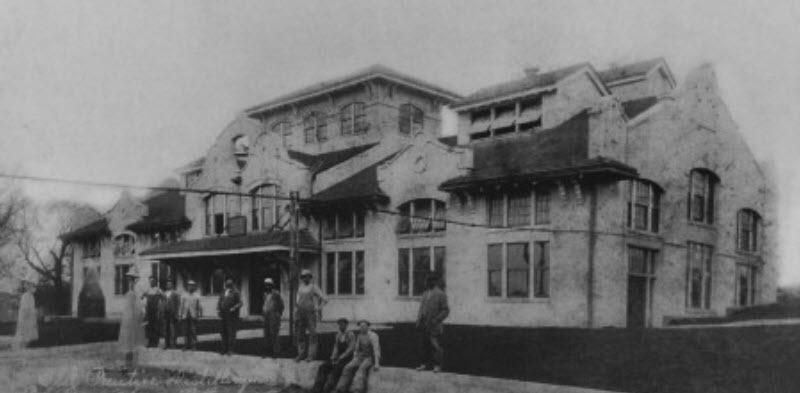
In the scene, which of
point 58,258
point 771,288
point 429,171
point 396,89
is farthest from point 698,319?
point 58,258

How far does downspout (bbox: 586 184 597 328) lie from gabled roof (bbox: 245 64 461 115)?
37.1 ft

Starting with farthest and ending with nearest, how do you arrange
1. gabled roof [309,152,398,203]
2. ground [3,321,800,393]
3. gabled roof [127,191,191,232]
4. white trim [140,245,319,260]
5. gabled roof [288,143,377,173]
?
gabled roof [127,191,191,232], gabled roof [288,143,377,173], white trim [140,245,319,260], gabled roof [309,152,398,203], ground [3,321,800,393]

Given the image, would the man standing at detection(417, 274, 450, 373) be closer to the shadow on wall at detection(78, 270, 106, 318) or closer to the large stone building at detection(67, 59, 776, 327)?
the large stone building at detection(67, 59, 776, 327)

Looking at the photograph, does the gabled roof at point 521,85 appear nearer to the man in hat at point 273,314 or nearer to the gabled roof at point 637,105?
the gabled roof at point 637,105

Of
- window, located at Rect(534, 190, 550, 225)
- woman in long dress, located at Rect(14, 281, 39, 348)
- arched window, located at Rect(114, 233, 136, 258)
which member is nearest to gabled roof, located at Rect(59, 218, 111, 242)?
arched window, located at Rect(114, 233, 136, 258)

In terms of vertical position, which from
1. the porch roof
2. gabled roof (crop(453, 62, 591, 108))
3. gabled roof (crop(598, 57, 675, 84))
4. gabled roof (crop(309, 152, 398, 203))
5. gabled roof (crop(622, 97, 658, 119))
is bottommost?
the porch roof

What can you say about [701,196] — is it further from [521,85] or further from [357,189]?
[357,189]

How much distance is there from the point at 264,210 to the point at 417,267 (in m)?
7.31

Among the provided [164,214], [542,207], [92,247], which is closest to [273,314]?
[542,207]

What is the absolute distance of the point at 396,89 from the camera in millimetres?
30859

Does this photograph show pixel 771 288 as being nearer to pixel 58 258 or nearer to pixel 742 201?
pixel 742 201

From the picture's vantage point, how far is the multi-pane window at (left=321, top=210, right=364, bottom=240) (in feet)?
87.9

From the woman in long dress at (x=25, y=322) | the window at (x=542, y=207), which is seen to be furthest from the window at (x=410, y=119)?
the woman in long dress at (x=25, y=322)

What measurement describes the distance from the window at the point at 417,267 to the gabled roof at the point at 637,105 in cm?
686
